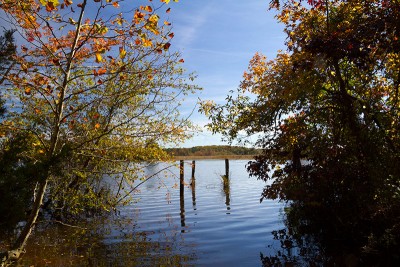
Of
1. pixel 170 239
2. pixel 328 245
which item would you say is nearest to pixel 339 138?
pixel 328 245

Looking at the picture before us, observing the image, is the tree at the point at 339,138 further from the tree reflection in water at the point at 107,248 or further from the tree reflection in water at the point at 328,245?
the tree reflection in water at the point at 107,248

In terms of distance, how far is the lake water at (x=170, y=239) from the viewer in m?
9.34

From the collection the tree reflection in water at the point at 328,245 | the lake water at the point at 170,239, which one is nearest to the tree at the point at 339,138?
the tree reflection in water at the point at 328,245

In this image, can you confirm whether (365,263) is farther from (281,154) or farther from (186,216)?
(186,216)

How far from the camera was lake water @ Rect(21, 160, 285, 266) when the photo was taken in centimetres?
934

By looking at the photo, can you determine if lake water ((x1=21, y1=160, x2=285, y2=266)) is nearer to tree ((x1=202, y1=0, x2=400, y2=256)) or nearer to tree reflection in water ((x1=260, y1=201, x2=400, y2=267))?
tree reflection in water ((x1=260, y1=201, x2=400, y2=267))

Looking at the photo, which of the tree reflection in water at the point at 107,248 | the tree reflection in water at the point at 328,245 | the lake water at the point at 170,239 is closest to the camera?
the tree reflection in water at the point at 328,245

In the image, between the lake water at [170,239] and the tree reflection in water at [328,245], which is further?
the lake water at [170,239]

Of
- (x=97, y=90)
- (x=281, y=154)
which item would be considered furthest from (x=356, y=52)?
(x=97, y=90)

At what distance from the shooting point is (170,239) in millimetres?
11711

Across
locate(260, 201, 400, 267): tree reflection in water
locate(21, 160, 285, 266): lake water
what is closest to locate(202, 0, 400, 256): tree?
locate(260, 201, 400, 267): tree reflection in water

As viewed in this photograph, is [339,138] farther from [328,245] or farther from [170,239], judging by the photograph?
[170,239]

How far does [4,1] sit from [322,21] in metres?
8.28

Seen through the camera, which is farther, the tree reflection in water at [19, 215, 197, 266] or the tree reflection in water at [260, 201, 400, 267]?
the tree reflection in water at [19, 215, 197, 266]
